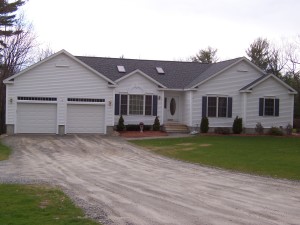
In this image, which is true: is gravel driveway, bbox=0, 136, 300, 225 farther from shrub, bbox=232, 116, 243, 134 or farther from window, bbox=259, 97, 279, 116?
window, bbox=259, 97, 279, 116

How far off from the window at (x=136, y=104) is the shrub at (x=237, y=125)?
6.67 metres

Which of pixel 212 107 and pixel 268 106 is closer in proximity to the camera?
pixel 212 107

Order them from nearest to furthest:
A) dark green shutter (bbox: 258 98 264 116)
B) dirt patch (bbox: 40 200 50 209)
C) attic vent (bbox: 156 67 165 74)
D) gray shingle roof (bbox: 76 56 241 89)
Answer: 1. dirt patch (bbox: 40 200 50 209)
2. dark green shutter (bbox: 258 98 264 116)
3. gray shingle roof (bbox: 76 56 241 89)
4. attic vent (bbox: 156 67 165 74)

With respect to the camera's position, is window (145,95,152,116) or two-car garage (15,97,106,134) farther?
window (145,95,152,116)

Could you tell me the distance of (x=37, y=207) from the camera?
27.7 ft

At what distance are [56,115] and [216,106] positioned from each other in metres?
11.5

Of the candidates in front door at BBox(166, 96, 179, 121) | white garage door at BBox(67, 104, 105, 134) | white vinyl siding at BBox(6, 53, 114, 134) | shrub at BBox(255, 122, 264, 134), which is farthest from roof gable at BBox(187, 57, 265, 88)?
white garage door at BBox(67, 104, 105, 134)

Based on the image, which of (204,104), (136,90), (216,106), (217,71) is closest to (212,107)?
(216,106)

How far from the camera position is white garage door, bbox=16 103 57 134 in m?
27.5

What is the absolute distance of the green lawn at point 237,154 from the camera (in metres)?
15.5

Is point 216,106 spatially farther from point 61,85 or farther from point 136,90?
point 61,85

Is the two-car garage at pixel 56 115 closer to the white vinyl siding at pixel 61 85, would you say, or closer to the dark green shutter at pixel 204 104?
the white vinyl siding at pixel 61 85

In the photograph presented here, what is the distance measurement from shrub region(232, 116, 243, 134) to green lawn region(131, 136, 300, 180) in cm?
512

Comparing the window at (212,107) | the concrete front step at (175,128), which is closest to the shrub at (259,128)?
the window at (212,107)
